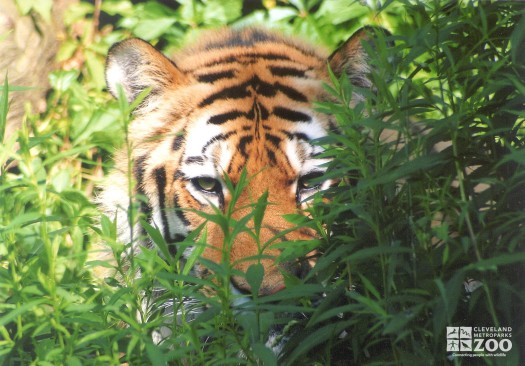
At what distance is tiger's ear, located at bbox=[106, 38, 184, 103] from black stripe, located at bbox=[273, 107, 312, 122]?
43cm

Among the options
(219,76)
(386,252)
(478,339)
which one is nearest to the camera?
(386,252)

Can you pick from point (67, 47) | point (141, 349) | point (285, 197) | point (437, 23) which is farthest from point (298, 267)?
point (67, 47)

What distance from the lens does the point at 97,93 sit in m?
2.89

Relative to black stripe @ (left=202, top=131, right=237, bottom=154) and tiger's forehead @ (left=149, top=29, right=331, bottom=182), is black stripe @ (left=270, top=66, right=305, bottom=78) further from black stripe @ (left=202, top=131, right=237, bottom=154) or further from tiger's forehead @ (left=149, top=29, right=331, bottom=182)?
black stripe @ (left=202, top=131, right=237, bottom=154)

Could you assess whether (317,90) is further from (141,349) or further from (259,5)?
(141,349)

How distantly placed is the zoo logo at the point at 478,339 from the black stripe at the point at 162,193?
1.19m

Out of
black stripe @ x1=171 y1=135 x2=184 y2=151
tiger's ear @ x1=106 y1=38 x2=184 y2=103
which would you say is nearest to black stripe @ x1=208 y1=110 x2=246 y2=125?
black stripe @ x1=171 y1=135 x2=184 y2=151

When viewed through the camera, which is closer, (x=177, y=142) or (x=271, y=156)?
(x=271, y=156)

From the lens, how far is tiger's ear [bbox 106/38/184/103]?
283 cm

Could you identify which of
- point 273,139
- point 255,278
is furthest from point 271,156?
point 255,278

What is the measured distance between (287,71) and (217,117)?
0.32 metres

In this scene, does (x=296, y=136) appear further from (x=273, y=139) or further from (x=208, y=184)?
(x=208, y=184)

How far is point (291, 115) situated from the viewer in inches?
112

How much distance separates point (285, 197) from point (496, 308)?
36.0 inches
